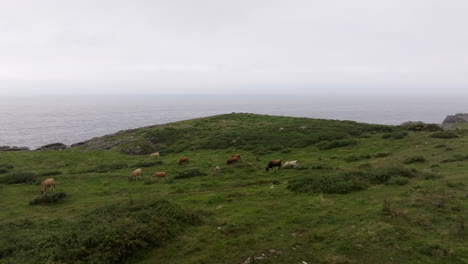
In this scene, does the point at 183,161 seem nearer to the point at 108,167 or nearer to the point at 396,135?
the point at 108,167

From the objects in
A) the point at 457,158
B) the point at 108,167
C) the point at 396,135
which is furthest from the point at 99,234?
the point at 396,135

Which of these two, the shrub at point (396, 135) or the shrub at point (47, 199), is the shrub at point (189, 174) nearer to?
the shrub at point (47, 199)

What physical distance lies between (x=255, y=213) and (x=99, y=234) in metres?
7.41

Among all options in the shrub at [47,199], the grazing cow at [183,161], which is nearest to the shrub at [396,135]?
the grazing cow at [183,161]

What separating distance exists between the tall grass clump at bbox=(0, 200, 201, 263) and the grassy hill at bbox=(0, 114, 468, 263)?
0.16 ft

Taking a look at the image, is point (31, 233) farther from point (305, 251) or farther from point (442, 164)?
point (442, 164)

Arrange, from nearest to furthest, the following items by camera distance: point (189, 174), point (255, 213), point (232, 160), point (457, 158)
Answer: point (255, 213) < point (457, 158) < point (189, 174) < point (232, 160)

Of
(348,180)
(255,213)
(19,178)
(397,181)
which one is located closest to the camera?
(255,213)

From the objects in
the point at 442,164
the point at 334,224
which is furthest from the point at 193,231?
the point at 442,164

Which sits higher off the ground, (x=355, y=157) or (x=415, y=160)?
(x=415, y=160)

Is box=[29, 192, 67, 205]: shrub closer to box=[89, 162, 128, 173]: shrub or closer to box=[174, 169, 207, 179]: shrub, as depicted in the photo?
box=[174, 169, 207, 179]: shrub

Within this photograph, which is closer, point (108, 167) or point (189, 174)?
point (189, 174)

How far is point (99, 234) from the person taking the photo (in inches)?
421

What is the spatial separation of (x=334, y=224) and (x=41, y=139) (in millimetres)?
89481
